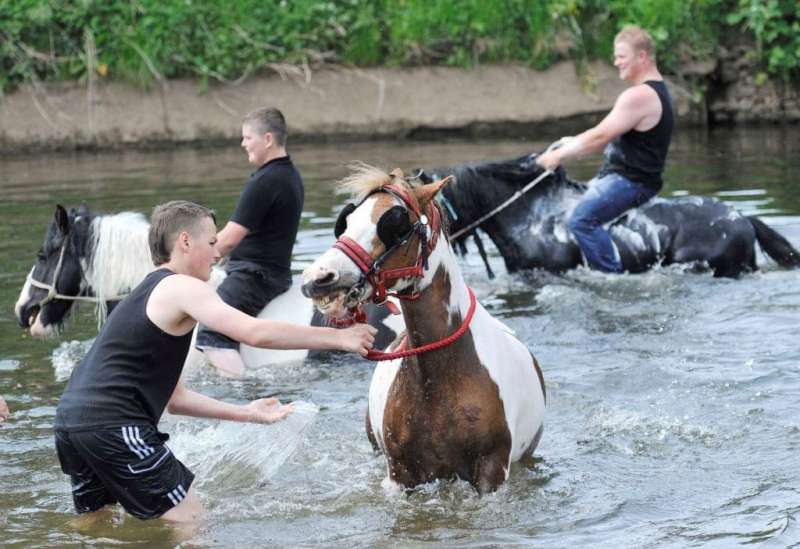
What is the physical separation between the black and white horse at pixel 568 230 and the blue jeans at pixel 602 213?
0.11m

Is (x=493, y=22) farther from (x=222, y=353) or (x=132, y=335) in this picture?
(x=132, y=335)

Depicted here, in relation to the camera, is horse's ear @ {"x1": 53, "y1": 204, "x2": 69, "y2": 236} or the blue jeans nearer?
horse's ear @ {"x1": 53, "y1": 204, "x2": 69, "y2": 236}

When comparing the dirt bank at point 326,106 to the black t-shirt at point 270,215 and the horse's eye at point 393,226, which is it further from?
the horse's eye at point 393,226

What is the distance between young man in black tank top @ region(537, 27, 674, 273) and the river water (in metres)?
0.44

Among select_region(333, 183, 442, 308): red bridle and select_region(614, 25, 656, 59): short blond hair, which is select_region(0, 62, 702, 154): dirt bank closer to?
select_region(614, 25, 656, 59): short blond hair

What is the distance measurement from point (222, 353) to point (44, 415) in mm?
1196

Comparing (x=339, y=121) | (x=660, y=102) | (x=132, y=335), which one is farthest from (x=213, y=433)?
(x=339, y=121)

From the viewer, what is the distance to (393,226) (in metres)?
5.32

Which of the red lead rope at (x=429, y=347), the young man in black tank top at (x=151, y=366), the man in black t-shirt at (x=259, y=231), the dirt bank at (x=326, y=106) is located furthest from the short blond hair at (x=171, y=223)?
the dirt bank at (x=326, y=106)

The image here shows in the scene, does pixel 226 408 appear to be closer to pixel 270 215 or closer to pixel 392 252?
pixel 392 252

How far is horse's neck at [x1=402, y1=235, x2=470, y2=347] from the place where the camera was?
222 inches

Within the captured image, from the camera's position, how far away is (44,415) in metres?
8.04

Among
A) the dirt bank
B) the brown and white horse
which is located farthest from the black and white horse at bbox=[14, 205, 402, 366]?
the dirt bank

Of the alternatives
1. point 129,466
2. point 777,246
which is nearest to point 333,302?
point 129,466
